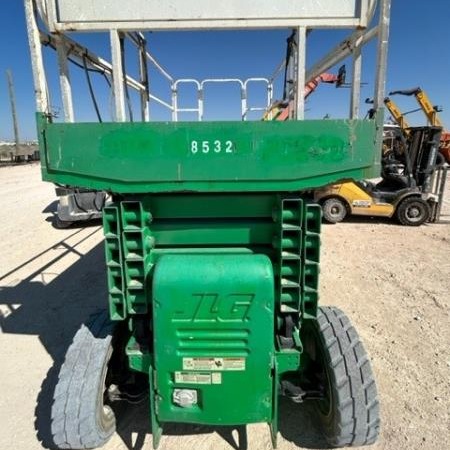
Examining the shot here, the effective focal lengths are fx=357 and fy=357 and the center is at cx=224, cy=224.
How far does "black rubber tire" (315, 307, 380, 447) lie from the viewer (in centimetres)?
224

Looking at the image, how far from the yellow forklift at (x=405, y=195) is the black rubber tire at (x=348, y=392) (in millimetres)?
6800

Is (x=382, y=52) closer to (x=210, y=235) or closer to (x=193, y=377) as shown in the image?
(x=210, y=235)

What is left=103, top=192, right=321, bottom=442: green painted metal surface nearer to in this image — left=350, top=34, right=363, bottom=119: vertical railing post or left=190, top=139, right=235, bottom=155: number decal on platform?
left=190, top=139, right=235, bottom=155: number decal on platform

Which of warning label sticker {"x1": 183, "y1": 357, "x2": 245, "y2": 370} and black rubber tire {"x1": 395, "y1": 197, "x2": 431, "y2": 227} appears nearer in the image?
warning label sticker {"x1": 183, "y1": 357, "x2": 245, "y2": 370}

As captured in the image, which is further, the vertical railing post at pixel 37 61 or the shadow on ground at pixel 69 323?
the shadow on ground at pixel 69 323

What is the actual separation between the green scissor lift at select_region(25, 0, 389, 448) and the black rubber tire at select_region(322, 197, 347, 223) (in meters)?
7.08

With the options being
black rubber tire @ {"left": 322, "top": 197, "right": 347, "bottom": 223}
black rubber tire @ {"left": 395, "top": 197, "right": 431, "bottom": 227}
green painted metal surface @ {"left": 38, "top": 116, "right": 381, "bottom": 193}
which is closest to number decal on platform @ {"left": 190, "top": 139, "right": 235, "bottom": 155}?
green painted metal surface @ {"left": 38, "top": 116, "right": 381, "bottom": 193}

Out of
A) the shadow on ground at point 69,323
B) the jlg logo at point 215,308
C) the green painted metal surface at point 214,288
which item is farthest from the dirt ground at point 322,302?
the jlg logo at point 215,308

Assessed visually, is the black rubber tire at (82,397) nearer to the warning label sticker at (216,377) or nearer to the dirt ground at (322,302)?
the dirt ground at (322,302)

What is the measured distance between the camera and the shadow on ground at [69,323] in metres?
2.60

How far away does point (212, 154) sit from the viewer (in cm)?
191

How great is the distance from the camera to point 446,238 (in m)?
7.90

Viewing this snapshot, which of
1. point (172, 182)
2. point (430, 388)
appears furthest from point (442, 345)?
point (172, 182)

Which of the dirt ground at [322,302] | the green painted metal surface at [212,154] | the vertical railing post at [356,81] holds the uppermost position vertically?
the vertical railing post at [356,81]
